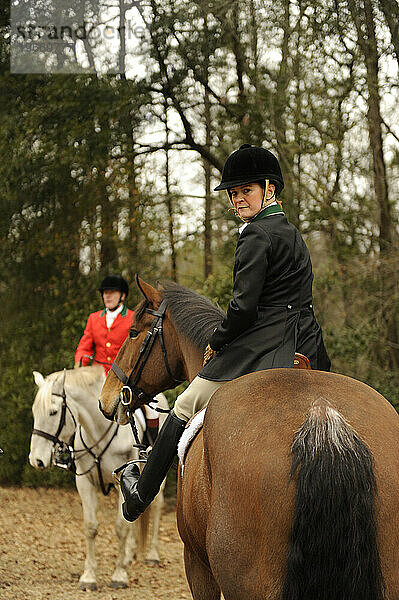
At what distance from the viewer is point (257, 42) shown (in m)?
10.6

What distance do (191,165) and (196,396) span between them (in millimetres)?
9553

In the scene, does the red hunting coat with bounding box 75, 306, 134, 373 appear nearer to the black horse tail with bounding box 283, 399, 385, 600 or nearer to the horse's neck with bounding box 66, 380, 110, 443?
the horse's neck with bounding box 66, 380, 110, 443

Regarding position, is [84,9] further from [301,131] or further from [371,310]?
[371,310]

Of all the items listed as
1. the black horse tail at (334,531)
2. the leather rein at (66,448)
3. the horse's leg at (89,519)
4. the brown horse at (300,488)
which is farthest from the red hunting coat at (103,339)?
the black horse tail at (334,531)

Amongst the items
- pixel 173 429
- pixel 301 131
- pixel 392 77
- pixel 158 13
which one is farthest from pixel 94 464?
pixel 158 13

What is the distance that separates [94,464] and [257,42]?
22.4 feet

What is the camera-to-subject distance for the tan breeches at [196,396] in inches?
129

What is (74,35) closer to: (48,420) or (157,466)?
(48,420)

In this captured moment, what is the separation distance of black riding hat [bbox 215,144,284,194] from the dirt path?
14.6 ft

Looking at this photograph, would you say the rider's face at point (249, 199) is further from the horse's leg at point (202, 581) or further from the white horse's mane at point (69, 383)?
the white horse's mane at point (69, 383)

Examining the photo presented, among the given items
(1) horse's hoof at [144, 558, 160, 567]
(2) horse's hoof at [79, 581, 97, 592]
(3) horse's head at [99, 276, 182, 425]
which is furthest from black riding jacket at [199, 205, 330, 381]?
(1) horse's hoof at [144, 558, 160, 567]

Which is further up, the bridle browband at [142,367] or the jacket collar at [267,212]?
the jacket collar at [267,212]

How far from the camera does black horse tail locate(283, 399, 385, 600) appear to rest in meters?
2.31

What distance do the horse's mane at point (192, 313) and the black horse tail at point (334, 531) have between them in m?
1.51
